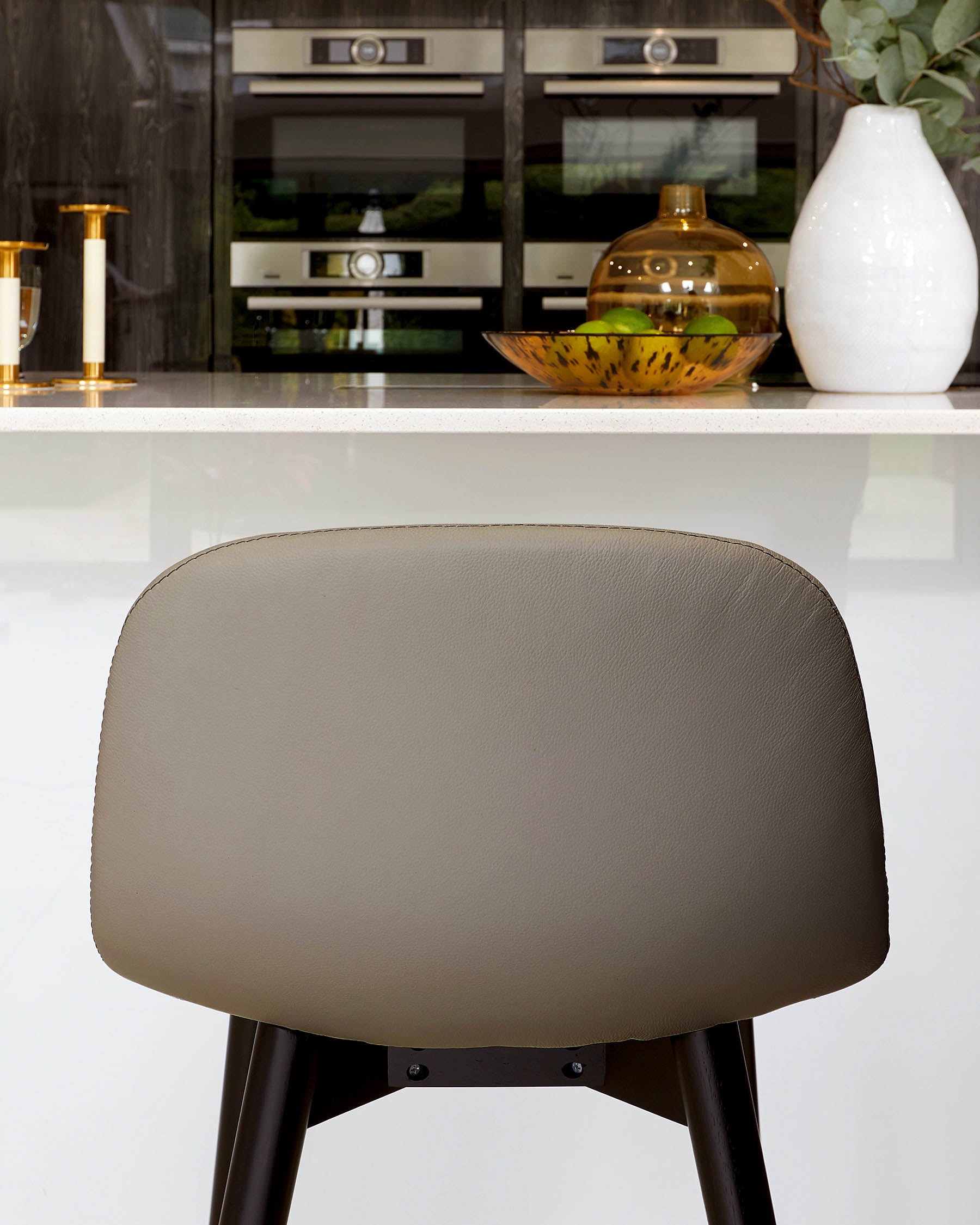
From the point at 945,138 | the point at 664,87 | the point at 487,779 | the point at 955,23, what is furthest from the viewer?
the point at 664,87

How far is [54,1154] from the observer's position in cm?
131

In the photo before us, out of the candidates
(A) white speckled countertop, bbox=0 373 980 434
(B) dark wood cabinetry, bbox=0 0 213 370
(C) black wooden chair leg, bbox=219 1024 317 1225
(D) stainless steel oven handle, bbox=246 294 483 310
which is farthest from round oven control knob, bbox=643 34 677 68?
(C) black wooden chair leg, bbox=219 1024 317 1225

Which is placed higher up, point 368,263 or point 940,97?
point 368,263

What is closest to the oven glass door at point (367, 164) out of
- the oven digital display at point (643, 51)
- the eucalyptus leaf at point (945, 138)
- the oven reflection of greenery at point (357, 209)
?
the oven reflection of greenery at point (357, 209)

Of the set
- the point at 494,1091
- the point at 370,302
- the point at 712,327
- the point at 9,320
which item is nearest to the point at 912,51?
the point at 712,327

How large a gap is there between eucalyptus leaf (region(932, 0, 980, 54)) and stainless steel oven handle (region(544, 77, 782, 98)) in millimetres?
1889

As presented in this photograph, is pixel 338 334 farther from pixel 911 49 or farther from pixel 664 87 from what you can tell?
pixel 911 49

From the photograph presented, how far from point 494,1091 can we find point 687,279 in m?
0.82

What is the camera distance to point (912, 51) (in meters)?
1.16

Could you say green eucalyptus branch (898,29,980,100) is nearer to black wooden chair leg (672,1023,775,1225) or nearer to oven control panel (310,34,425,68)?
black wooden chair leg (672,1023,775,1225)

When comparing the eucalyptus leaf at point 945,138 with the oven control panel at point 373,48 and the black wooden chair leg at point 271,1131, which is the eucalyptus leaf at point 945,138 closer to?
the black wooden chair leg at point 271,1131

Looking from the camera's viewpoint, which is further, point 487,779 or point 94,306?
point 94,306

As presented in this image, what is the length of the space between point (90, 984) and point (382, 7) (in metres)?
2.36

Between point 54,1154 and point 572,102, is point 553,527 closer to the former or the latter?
point 54,1154
